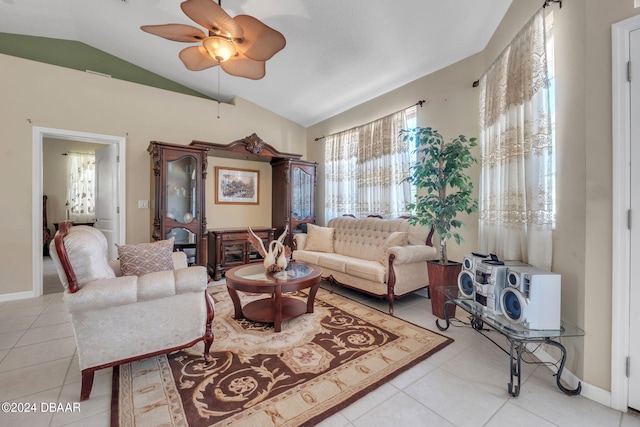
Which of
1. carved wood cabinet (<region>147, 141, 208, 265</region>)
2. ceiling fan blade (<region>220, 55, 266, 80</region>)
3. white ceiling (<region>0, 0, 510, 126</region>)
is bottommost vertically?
carved wood cabinet (<region>147, 141, 208, 265</region>)

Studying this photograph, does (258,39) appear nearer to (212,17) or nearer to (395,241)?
(212,17)

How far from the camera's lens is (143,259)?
6.89 feet

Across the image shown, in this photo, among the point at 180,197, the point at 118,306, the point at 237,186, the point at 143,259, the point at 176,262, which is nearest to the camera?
the point at 118,306

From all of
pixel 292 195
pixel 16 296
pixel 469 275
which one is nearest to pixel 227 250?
pixel 292 195

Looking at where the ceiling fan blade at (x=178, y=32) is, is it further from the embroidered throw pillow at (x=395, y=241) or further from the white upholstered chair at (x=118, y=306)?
the embroidered throw pillow at (x=395, y=241)

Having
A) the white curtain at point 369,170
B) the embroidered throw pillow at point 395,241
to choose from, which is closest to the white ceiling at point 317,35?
the white curtain at point 369,170

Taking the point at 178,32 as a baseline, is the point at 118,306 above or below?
below

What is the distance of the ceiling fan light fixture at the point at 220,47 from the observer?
83.6 inches

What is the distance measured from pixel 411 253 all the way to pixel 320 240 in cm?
155

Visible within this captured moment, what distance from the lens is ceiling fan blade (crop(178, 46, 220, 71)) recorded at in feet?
7.81

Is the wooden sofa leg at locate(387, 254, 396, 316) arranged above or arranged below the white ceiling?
below

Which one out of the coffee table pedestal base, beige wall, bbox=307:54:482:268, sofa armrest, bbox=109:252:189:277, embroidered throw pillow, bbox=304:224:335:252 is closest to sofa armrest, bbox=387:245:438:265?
beige wall, bbox=307:54:482:268

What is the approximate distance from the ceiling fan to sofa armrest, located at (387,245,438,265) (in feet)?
7.21

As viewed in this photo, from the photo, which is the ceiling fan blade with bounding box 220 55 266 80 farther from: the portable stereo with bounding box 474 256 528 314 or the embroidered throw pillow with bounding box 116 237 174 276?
the portable stereo with bounding box 474 256 528 314
